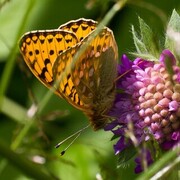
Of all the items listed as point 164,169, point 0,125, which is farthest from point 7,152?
point 0,125

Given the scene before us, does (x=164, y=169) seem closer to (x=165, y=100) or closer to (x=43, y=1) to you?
(x=165, y=100)

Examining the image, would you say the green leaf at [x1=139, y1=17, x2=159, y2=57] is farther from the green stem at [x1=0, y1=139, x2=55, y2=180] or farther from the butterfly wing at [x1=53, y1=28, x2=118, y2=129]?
the green stem at [x1=0, y1=139, x2=55, y2=180]

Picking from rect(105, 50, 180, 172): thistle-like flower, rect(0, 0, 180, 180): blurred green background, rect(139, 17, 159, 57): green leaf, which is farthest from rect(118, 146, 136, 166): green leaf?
rect(0, 0, 180, 180): blurred green background

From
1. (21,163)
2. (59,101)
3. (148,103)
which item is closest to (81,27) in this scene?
(148,103)

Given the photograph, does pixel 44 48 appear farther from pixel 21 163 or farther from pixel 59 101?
pixel 59 101

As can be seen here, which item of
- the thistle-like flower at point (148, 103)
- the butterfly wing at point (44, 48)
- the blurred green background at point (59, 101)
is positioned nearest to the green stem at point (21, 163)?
the thistle-like flower at point (148, 103)

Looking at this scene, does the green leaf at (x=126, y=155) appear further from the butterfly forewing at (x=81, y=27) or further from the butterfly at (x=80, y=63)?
the butterfly forewing at (x=81, y=27)

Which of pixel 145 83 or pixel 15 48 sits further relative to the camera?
pixel 15 48
